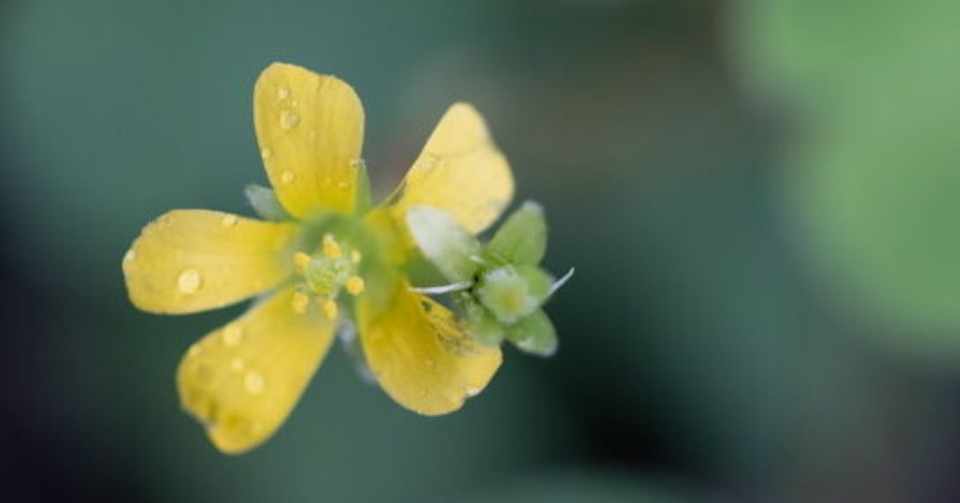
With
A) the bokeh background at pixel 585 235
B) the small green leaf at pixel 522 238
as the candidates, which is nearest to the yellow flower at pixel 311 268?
the small green leaf at pixel 522 238

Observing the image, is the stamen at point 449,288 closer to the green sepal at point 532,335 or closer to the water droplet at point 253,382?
the green sepal at point 532,335

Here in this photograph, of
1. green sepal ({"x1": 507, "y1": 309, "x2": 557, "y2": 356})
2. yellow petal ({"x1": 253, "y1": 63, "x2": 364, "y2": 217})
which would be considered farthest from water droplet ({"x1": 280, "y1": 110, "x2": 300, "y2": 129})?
green sepal ({"x1": 507, "y1": 309, "x2": 557, "y2": 356})

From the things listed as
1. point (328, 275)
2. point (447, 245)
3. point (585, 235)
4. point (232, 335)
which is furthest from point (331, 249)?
point (585, 235)

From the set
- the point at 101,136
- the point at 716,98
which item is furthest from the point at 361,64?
the point at 716,98

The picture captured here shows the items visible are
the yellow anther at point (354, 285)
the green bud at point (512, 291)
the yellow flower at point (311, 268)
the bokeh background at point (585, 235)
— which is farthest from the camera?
the bokeh background at point (585, 235)

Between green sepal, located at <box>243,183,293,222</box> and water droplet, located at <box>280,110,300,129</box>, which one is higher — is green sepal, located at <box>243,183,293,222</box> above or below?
below

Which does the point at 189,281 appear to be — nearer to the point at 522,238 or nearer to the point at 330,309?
the point at 330,309

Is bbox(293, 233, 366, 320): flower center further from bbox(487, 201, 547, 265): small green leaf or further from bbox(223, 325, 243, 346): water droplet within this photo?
bbox(487, 201, 547, 265): small green leaf
